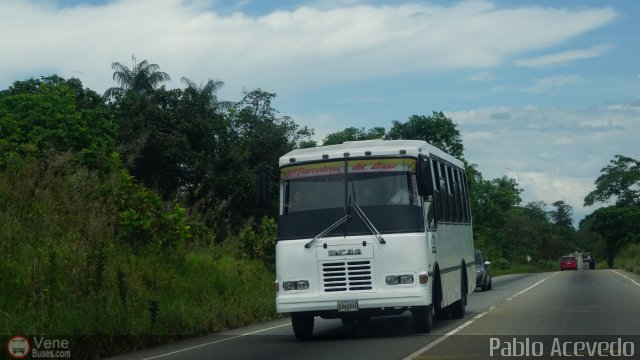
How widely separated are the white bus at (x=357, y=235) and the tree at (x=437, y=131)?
203 feet

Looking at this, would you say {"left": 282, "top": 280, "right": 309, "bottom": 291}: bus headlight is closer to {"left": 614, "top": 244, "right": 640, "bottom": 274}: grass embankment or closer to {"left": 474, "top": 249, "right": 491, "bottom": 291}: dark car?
{"left": 474, "top": 249, "right": 491, "bottom": 291}: dark car

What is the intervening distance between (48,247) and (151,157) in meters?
28.7

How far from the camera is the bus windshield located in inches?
605

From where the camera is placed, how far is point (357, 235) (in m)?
15.3

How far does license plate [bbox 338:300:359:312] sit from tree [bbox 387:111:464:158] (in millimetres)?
63064

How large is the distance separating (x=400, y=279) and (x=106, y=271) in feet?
18.8

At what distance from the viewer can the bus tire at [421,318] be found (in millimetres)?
15648

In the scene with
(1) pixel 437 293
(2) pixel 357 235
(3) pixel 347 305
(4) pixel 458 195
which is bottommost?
(3) pixel 347 305

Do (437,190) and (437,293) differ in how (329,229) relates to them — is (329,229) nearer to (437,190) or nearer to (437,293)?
(437,293)

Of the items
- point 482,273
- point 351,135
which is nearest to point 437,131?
point 351,135

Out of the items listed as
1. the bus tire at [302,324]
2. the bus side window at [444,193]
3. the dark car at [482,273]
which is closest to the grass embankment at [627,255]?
the dark car at [482,273]

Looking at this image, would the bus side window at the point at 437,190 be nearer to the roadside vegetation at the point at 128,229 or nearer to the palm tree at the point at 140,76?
the roadside vegetation at the point at 128,229

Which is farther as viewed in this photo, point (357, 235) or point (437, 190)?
point (437, 190)

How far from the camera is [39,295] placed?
15203 mm
